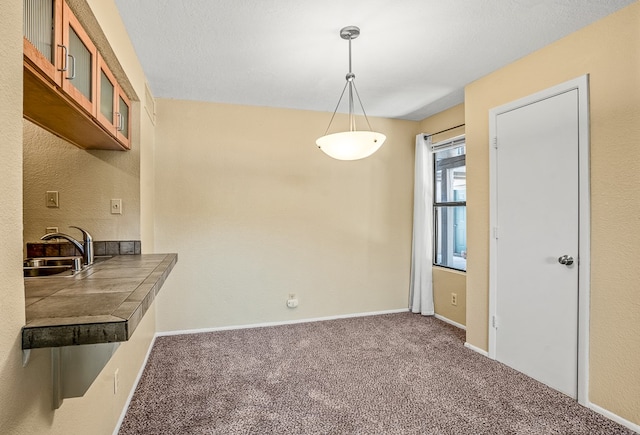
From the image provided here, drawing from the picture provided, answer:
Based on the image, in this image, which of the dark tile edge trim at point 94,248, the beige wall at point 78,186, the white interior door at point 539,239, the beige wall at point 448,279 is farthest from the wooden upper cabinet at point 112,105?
the beige wall at point 448,279

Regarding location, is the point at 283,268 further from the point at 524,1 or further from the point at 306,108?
the point at 524,1

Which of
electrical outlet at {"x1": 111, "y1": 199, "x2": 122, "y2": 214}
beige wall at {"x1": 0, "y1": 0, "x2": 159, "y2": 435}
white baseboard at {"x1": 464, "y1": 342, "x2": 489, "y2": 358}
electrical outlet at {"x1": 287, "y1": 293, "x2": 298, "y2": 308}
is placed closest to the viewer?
beige wall at {"x1": 0, "y1": 0, "x2": 159, "y2": 435}

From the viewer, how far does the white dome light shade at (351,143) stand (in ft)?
7.79

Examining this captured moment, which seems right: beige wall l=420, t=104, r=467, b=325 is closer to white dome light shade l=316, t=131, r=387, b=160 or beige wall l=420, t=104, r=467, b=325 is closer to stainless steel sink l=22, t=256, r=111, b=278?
white dome light shade l=316, t=131, r=387, b=160

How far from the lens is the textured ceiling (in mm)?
2086

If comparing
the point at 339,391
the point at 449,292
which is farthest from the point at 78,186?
the point at 449,292

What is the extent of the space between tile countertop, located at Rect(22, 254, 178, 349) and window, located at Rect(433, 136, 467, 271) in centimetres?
339

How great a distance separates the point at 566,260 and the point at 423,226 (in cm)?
191

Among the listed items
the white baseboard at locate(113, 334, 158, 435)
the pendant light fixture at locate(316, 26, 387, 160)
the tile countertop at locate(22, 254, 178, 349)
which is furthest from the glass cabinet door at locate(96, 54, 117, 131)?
the white baseboard at locate(113, 334, 158, 435)

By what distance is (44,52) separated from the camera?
4.25 ft

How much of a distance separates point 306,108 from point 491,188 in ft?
7.19

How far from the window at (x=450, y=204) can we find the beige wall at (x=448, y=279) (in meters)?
0.10

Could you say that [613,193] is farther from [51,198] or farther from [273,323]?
[51,198]

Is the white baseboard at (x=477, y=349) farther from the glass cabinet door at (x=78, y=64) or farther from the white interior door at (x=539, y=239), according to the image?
the glass cabinet door at (x=78, y=64)
